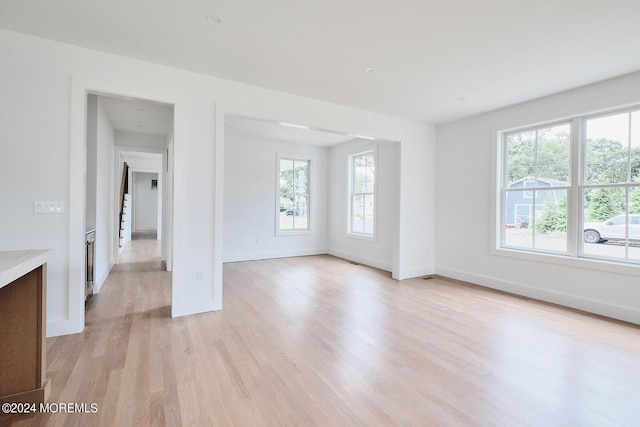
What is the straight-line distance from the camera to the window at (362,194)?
20.8 ft

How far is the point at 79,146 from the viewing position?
279 cm

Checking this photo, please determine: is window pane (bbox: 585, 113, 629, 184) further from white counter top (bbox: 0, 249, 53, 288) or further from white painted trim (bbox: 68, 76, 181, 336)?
white painted trim (bbox: 68, 76, 181, 336)

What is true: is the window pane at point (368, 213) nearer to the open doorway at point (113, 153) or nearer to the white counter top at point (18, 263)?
the open doorway at point (113, 153)

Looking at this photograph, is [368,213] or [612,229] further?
[368,213]

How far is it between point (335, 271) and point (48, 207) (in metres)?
4.16

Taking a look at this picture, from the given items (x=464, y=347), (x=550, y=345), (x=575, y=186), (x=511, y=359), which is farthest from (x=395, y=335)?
(x=575, y=186)

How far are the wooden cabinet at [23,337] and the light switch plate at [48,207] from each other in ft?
3.68

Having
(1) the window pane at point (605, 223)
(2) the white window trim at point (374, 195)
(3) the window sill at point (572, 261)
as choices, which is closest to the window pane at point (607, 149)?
(1) the window pane at point (605, 223)

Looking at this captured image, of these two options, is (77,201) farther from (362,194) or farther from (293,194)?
(362,194)

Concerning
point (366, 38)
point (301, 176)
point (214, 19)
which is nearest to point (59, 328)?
point (214, 19)

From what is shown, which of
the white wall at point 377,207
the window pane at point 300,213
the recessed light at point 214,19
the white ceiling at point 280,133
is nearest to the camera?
the recessed light at point 214,19

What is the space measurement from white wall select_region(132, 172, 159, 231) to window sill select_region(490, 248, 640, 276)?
14.0m

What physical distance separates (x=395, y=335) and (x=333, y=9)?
287 cm

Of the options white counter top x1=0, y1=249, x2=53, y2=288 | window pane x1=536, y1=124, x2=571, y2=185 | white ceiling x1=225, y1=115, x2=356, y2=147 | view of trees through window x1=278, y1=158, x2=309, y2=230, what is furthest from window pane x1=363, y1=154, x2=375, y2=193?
white counter top x1=0, y1=249, x2=53, y2=288
